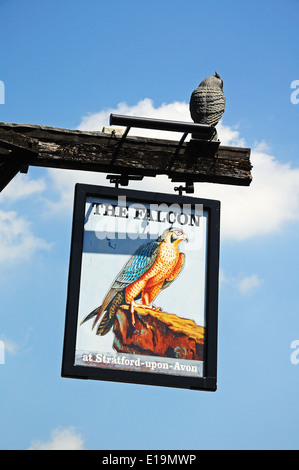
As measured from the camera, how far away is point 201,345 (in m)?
11.5

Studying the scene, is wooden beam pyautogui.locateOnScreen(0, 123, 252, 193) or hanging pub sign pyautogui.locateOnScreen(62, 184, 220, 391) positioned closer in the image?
hanging pub sign pyautogui.locateOnScreen(62, 184, 220, 391)

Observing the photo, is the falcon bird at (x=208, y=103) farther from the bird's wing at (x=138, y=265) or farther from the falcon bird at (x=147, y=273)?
the bird's wing at (x=138, y=265)

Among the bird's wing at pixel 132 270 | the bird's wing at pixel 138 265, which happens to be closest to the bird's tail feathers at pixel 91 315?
the bird's wing at pixel 132 270

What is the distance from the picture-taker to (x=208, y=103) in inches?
482

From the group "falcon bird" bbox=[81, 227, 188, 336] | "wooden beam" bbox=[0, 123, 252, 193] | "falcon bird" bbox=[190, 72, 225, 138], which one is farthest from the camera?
"falcon bird" bbox=[190, 72, 225, 138]

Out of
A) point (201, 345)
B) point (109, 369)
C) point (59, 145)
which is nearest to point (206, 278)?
point (201, 345)

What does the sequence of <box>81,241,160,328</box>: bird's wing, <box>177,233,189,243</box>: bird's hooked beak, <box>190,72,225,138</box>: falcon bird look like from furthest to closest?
<box>190,72,225,138</box>: falcon bird → <box>177,233,189,243</box>: bird's hooked beak → <box>81,241,160,328</box>: bird's wing

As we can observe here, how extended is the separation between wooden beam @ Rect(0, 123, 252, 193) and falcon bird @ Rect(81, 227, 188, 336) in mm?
864

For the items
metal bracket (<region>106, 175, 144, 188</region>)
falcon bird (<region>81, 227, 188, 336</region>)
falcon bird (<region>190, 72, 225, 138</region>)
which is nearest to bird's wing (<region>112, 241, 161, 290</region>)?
falcon bird (<region>81, 227, 188, 336</region>)

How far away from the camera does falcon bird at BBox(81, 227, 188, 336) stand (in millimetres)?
11453

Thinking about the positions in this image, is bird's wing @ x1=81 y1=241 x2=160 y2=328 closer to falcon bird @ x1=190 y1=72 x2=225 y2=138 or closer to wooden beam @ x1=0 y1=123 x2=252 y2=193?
wooden beam @ x1=0 y1=123 x2=252 y2=193
